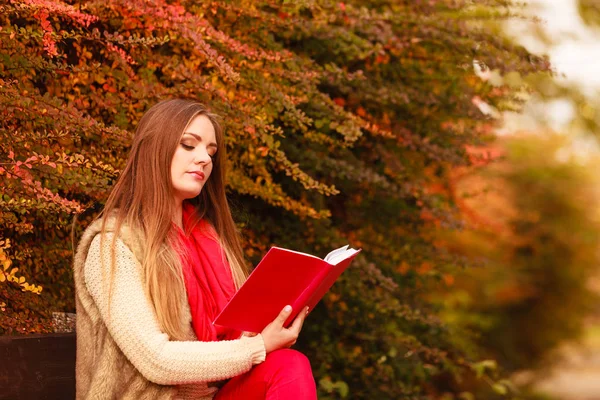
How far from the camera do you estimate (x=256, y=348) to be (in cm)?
246

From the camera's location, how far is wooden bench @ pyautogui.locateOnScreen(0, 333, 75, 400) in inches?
101

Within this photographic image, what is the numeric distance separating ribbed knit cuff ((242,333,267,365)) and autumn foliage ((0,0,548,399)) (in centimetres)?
60

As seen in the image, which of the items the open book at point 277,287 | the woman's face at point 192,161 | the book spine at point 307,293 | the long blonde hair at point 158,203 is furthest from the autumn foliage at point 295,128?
the book spine at point 307,293

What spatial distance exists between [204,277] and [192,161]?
13.3 inches

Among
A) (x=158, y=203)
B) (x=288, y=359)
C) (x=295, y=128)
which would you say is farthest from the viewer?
(x=295, y=128)

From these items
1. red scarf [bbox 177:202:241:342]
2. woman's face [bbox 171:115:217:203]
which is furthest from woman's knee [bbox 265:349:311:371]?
woman's face [bbox 171:115:217:203]

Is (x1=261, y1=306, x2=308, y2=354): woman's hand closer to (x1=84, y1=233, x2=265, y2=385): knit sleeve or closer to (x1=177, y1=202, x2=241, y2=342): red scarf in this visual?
(x1=84, y1=233, x2=265, y2=385): knit sleeve

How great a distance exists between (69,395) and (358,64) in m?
2.76

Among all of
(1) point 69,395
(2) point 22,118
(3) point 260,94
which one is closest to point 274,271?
(1) point 69,395

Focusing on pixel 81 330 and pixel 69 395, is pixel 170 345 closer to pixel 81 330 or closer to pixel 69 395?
pixel 81 330

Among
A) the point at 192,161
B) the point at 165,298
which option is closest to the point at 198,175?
the point at 192,161

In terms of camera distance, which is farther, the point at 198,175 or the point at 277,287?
the point at 198,175

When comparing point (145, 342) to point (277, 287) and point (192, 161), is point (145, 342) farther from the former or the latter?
point (192, 161)

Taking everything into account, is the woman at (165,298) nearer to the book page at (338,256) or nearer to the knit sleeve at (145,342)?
the knit sleeve at (145,342)
